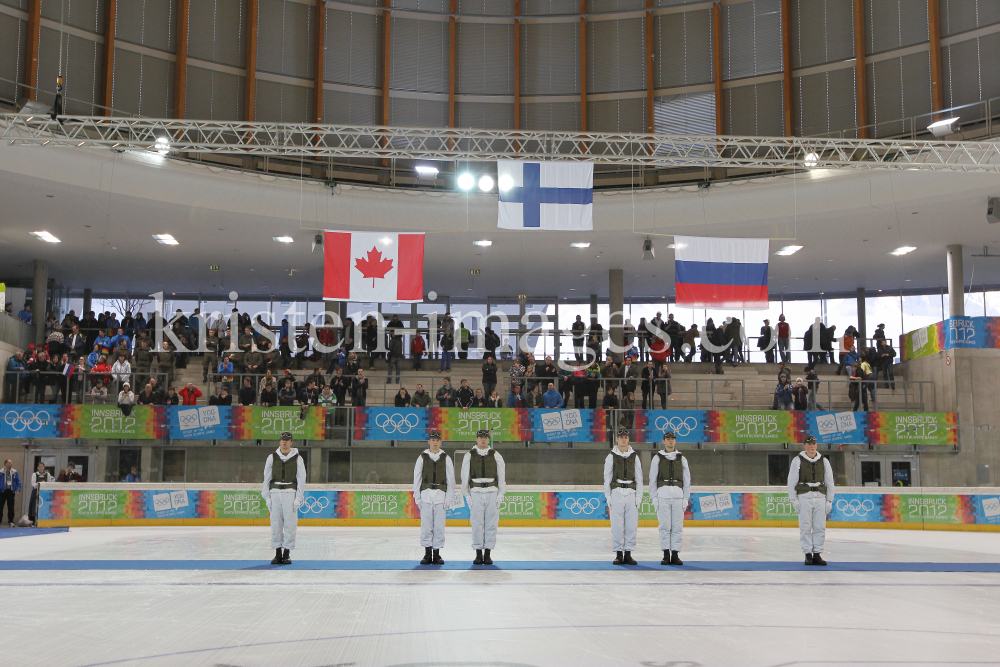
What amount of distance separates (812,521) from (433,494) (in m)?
5.57

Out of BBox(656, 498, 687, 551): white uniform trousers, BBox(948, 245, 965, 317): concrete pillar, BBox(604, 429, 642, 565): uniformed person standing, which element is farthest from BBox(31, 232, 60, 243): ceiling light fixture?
BBox(948, 245, 965, 317): concrete pillar

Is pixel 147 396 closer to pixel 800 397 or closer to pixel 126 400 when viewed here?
pixel 126 400

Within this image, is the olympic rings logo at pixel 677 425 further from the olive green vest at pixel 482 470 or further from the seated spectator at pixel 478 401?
the olive green vest at pixel 482 470

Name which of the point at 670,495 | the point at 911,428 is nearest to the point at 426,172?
the point at 670,495

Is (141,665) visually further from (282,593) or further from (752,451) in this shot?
(752,451)

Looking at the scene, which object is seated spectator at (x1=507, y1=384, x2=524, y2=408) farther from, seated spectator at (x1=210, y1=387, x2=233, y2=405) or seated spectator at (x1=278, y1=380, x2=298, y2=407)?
seated spectator at (x1=210, y1=387, x2=233, y2=405)

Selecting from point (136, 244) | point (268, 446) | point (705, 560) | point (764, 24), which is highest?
point (764, 24)

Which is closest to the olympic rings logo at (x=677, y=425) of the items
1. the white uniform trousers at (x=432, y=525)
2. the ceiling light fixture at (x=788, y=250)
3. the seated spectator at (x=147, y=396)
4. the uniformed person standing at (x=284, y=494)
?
the ceiling light fixture at (x=788, y=250)

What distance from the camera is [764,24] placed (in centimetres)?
2648

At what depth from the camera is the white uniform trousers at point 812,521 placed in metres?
12.4

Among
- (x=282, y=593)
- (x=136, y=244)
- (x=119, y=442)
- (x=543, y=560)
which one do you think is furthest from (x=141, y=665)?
(x=136, y=244)

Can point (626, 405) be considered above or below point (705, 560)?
above

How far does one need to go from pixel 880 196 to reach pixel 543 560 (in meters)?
15.6

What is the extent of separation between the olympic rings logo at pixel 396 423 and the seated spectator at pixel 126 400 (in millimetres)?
6627
